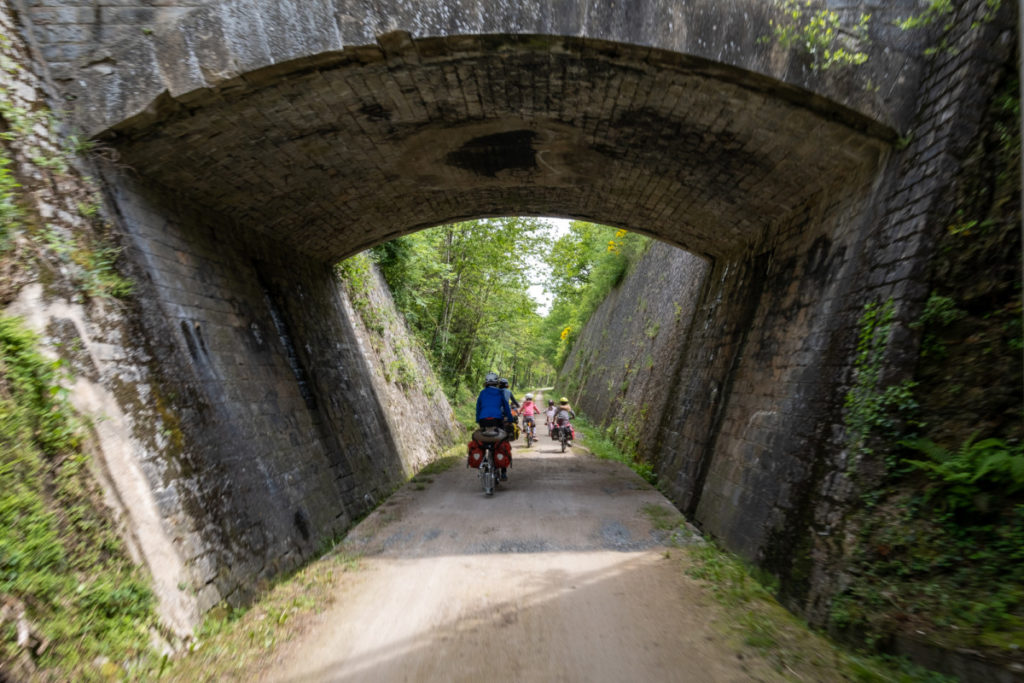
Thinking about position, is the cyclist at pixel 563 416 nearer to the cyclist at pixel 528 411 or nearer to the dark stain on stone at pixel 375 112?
the cyclist at pixel 528 411

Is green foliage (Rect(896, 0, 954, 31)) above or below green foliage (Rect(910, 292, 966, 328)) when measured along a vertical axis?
above

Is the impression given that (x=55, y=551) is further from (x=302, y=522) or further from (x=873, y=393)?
(x=873, y=393)

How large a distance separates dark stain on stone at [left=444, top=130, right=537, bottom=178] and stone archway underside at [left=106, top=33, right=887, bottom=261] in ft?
0.10

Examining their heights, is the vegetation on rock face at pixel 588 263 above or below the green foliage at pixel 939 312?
above

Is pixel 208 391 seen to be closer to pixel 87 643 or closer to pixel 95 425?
pixel 95 425

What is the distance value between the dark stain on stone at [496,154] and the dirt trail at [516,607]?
4261 millimetres

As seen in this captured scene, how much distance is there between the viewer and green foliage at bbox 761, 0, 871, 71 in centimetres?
443

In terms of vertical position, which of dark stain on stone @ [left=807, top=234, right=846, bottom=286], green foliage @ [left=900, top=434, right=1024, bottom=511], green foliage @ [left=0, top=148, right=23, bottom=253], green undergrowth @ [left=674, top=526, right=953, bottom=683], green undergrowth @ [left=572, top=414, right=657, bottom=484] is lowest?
green undergrowth @ [left=572, top=414, right=657, bottom=484]

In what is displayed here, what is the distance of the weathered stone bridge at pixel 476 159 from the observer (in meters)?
4.35

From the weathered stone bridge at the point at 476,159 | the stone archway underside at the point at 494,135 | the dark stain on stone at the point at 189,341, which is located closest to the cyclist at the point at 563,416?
the weathered stone bridge at the point at 476,159

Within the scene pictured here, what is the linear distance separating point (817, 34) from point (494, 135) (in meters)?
3.15

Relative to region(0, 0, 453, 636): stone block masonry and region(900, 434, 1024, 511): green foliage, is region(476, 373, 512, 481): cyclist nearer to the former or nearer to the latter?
region(0, 0, 453, 636): stone block masonry

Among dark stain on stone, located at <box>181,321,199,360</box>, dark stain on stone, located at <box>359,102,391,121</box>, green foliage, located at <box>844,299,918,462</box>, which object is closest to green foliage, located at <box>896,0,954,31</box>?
green foliage, located at <box>844,299,918,462</box>

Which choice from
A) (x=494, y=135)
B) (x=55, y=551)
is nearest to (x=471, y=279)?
(x=494, y=135)
